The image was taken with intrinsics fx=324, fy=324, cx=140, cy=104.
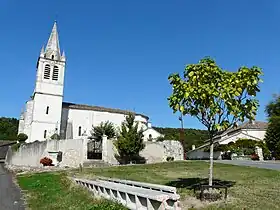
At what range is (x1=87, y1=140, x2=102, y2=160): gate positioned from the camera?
34.2 metres

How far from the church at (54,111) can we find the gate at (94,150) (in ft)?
47.0

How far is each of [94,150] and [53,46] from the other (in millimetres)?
28538

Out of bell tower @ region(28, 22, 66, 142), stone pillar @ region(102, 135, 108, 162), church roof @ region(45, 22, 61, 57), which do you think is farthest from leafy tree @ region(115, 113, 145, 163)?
A: church roof @ region(45, 22, 61, 57)

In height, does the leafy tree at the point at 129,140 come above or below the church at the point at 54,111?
below

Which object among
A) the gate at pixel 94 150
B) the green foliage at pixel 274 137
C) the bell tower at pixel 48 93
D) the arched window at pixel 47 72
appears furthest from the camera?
the arched window at pixel 47 72

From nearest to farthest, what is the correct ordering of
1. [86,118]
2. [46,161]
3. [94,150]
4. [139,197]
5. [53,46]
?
[139,197] → [46,161] → [94,150] → [53,46] → [86,118]

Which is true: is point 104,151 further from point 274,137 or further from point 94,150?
point 274,137

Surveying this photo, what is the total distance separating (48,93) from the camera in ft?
173

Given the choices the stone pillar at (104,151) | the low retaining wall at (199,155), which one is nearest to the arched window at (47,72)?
the stone pillar at (104,151)

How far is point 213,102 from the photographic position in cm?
1066

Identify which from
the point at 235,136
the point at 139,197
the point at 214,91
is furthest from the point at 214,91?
the point at 235,136

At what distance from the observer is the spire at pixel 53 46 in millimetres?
55469

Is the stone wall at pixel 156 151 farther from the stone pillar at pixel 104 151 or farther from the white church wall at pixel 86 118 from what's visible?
the white church wall at pixel 86 118

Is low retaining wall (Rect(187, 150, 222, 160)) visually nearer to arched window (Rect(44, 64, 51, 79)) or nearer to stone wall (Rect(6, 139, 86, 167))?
stone wall (Rect(6, 139, 86, 167))
